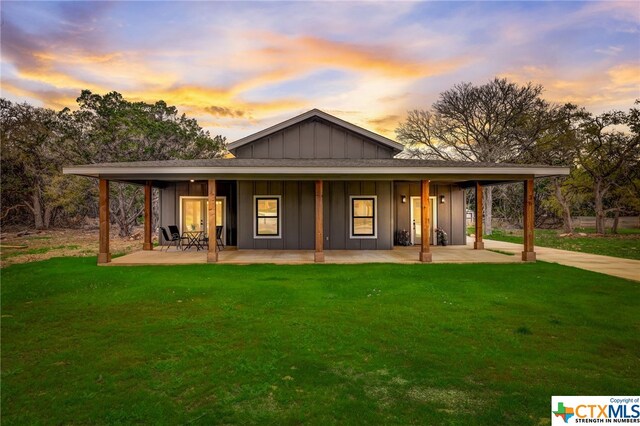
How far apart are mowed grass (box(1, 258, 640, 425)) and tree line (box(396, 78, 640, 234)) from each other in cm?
1805

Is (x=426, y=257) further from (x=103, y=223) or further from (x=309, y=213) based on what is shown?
(x=103, y=223)

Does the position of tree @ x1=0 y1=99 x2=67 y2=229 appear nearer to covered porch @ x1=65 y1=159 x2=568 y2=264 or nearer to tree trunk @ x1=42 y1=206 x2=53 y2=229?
tree trunk @ x1=42 y1=206 x2=53 y2=229

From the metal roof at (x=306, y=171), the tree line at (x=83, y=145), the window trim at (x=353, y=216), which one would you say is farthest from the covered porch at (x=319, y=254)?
the tree line at (x=83, y=145)

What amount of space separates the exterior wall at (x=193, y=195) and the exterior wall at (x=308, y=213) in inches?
61.1

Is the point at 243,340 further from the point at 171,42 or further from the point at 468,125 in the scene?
the point at 468,125

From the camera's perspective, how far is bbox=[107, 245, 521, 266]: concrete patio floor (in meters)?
10.9

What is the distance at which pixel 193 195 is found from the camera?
49.9 feet

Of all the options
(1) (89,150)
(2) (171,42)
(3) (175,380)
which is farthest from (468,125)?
(3) (175,380)

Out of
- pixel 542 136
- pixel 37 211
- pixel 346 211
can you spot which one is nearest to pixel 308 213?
pixel 346 211

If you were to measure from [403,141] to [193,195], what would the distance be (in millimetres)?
16795

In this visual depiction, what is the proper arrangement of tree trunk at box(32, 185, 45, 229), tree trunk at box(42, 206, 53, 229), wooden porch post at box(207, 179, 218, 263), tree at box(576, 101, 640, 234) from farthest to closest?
tree trunk at box(42, 206, 53, 229) → tree trunk at box(32, 185, 45, 229) → tree at box(576, 101, 640, 234) → wooden porch post at box(207, 179, 218, 263)

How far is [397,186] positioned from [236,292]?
10088mm

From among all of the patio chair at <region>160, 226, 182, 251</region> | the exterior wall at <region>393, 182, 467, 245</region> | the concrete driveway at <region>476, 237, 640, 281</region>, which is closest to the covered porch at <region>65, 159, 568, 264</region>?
the exterior wall at <region>393, 182, 467, 245</region>

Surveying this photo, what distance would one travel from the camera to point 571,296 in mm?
6902
